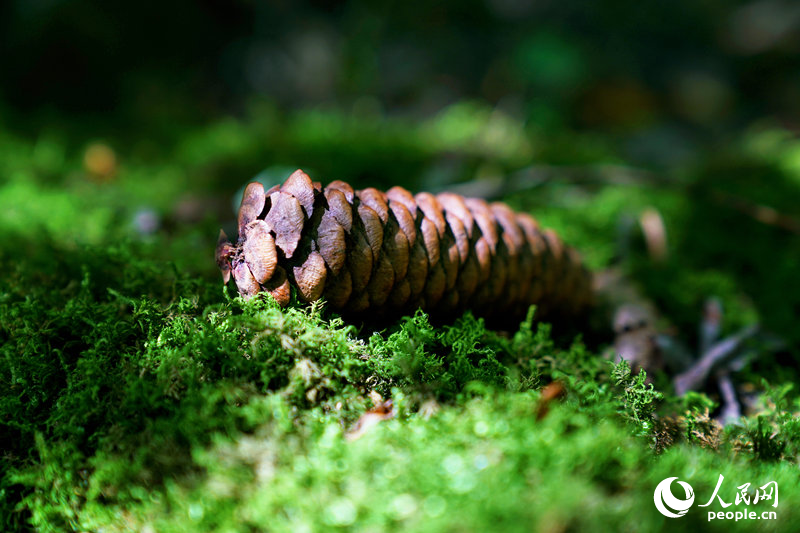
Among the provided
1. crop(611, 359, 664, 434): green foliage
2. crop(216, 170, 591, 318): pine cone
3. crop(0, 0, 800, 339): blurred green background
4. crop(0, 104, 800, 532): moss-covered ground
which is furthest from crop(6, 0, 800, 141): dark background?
crop(611, 359, 664, 434): green foliage

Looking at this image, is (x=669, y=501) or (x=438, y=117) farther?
(x=438, y=117)

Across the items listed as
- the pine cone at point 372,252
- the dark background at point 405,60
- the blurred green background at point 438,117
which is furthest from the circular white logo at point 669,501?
the dark background at point 405,60

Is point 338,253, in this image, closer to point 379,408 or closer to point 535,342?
point 379,408

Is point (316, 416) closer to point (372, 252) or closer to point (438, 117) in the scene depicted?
point (372, 252)

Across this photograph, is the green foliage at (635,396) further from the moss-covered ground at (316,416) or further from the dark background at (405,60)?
the dark background at (405,60)

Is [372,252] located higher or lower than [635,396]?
higher

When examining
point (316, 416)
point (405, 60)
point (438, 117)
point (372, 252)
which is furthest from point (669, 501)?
point (405, 60)

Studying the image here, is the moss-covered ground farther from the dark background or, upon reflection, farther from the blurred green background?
the dark background
